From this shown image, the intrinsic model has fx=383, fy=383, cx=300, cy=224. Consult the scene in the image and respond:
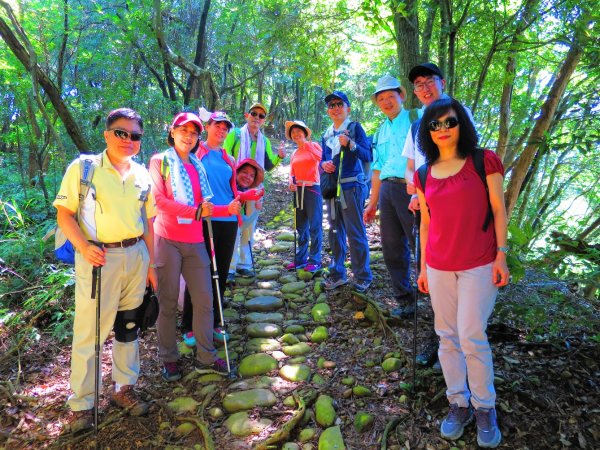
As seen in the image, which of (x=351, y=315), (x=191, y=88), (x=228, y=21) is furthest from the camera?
(x=228, y=21)

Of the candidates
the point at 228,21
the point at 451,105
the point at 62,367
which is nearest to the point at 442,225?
the point at 451,105

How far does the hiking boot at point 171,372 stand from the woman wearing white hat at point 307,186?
8.84ft

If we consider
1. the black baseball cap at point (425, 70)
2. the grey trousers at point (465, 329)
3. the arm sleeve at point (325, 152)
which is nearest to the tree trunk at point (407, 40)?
the arm sleeve at point (325, 152)

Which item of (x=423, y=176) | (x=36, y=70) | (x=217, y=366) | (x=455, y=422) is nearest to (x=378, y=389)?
(x=455, y=422)

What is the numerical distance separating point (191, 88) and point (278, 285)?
24.6ft

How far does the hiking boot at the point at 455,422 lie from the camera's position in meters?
2.62

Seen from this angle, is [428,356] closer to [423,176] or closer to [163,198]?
[423,176]

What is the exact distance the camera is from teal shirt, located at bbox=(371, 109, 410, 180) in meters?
3.99

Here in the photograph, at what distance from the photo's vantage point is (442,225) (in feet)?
8.38

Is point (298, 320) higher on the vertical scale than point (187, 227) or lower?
lower

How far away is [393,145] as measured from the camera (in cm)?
405

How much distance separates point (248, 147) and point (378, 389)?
3.62 m

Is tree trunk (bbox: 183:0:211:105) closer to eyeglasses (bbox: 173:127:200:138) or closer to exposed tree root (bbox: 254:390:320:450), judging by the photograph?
eyeglasses (bbox: 173:127:200:138)

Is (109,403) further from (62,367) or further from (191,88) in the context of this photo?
(191,88)
